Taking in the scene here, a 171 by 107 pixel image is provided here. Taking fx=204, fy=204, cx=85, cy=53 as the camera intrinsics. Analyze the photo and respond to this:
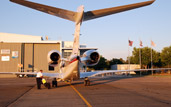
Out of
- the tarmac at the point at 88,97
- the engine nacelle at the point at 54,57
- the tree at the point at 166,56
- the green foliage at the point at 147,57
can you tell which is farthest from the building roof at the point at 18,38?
the tarmac at the point at 88,97

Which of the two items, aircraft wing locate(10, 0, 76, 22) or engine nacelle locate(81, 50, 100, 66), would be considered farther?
engine nacelle locate(81, 50, 100, 66)

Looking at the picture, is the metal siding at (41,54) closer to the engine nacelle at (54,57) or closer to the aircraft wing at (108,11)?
the engine nacelle at (54,57)

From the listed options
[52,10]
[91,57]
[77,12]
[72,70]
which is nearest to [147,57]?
[91,57]

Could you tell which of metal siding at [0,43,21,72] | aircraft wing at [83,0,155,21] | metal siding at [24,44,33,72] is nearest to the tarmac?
aircraft wing at [83,0,155,21]

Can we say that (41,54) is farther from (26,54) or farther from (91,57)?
(91,57)

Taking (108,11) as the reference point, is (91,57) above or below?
below

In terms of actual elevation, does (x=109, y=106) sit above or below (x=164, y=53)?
below

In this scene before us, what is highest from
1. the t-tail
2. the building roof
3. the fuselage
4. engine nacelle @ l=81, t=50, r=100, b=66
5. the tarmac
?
the building roof

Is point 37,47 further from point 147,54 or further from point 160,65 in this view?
point 160,65

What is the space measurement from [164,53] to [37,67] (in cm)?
3749

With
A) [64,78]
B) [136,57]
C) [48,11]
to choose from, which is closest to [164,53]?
[136,57]

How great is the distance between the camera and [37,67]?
169ft

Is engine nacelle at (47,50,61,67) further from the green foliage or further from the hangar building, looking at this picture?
the green foliage

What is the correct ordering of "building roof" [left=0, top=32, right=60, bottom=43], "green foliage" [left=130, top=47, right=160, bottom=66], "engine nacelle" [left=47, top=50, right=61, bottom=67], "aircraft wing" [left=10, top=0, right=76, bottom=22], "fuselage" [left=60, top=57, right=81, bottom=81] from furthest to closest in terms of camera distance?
1. "green foliage" [left=130, top=47, right=160, bottom=66]
2. "building roof" [left=0, top=32, right=60, bottom=43]
3. "engine nacelle" [left=47, top=50, right=61, bottom=67]
4. "fuselage" [left=60, top=57, right=81, bottom=81]
5. "aircraft wing" [left=10, top=0, right=76, bottom=22]
